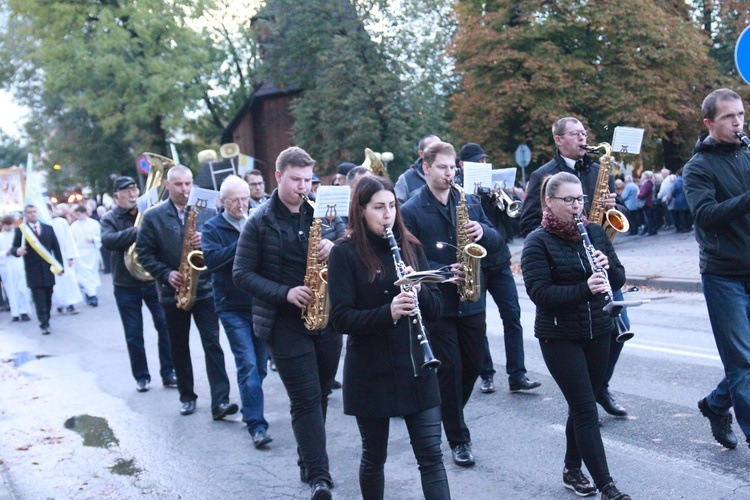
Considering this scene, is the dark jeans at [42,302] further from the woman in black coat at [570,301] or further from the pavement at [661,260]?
the woman in black coat at [570,301]

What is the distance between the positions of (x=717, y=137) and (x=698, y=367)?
3283 millimetres

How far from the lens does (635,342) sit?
376 inches

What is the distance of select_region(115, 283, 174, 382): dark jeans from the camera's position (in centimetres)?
948

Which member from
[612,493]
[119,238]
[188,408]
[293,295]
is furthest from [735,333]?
[119,238]

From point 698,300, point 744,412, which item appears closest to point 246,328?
point 744,412

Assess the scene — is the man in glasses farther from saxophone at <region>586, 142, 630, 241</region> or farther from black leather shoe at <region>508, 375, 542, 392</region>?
black leather shoe at <region>508, 375, 542, 392</region>

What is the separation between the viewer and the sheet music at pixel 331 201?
5.43m

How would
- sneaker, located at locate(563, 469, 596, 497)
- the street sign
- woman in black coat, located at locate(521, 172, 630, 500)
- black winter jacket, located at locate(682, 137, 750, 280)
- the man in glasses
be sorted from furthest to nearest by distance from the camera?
the street sign < the man in glasses < black winter jacket, located at locate(682, 137, 750, 280) < sneaker, located at locate(563, 469, 596, 497) < woman in black coat, located at locate(521, 172, 630, 500)

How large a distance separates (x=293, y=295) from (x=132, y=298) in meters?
4.72

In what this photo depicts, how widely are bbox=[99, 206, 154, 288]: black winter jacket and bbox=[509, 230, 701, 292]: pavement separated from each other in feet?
18.0

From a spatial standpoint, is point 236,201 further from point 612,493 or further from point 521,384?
point 612,493

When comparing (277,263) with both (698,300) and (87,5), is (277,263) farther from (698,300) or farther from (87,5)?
(87,5)

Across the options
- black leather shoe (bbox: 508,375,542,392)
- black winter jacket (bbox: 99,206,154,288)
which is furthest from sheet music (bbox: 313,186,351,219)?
black winter jacket (bbox: 99,206,154,288)

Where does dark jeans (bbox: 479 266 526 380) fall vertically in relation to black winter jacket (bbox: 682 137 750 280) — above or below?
below
